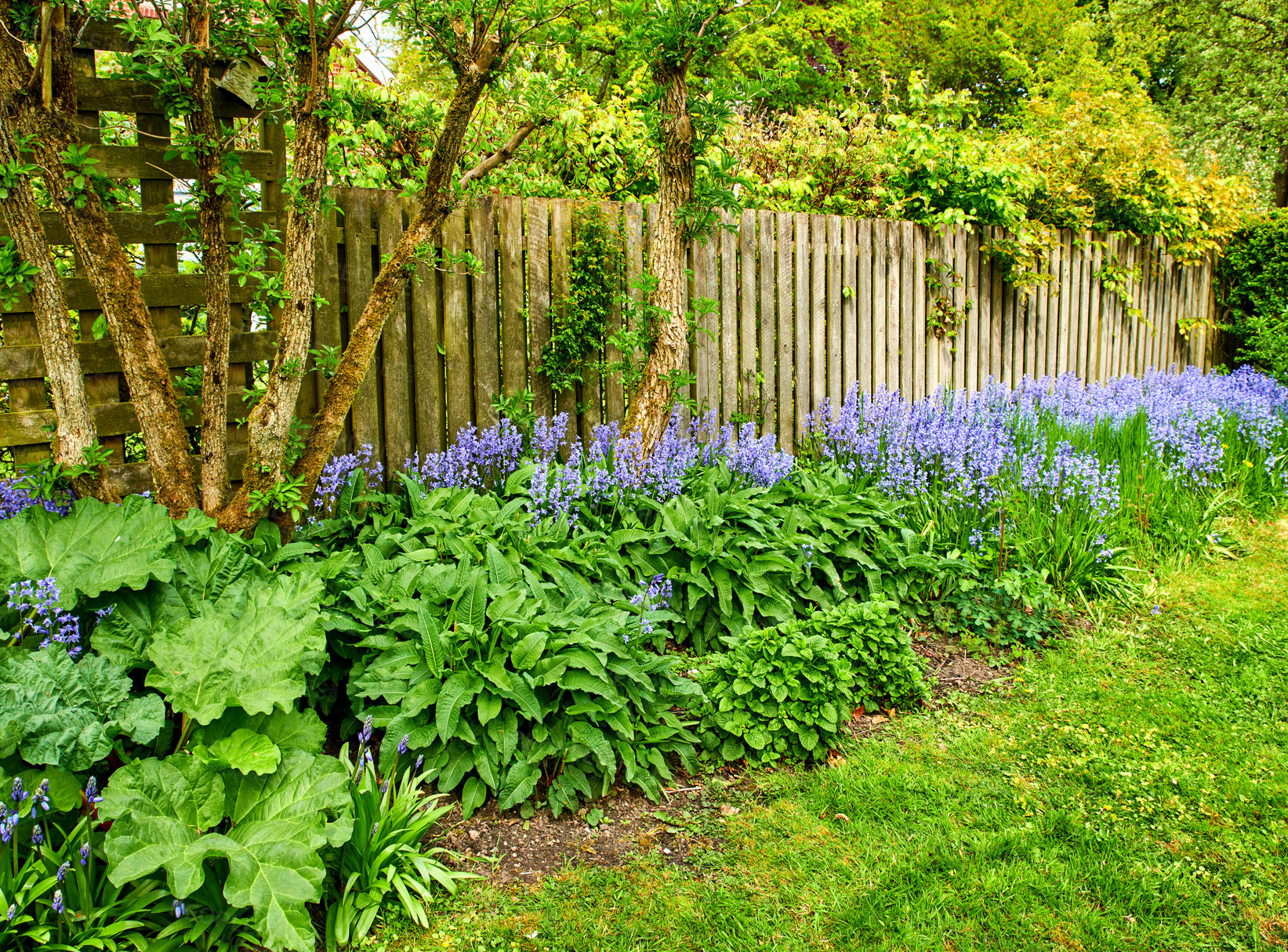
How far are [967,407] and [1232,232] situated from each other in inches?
254

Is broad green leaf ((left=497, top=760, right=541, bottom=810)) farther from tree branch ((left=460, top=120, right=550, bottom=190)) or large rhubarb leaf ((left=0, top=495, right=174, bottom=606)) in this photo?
tree branch ((left=460, top=120, right=550, bottom=190))

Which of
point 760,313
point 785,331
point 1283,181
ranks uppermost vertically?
point 1283,181

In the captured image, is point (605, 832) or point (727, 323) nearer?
point (605, 832)

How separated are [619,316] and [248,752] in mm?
3282

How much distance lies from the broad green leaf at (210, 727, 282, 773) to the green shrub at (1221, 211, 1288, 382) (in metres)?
10.1

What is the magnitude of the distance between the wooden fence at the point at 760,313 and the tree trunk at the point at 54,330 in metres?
1.01

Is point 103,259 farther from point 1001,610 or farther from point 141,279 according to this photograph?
point 1001,610

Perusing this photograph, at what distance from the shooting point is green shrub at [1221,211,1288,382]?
31.6ft

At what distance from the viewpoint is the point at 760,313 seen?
18.5 feet

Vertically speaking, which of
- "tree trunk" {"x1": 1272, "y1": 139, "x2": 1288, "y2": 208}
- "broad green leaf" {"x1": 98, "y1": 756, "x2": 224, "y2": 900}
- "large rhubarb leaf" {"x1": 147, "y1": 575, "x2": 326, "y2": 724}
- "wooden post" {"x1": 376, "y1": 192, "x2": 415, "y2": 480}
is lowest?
"broad green leaf" {"x1": 98, "y1": 756, "x2": 224, "y2": 900}

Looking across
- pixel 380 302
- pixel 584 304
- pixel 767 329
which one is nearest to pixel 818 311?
pixel 767 329

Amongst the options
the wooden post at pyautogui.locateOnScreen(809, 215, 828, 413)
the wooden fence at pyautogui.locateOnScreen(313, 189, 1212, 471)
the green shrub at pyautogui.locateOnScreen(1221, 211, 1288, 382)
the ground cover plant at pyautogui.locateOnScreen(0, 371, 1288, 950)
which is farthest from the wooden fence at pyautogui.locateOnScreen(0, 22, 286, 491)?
the green shrub at pyautogui.locateOnScreen(1221, 211, 1288, 382)

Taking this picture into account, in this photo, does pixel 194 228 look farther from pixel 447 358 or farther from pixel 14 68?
pixel 447 358

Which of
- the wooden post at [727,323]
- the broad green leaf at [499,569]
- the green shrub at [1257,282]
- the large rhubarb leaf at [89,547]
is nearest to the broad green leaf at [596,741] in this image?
the broad green leaf at [499,569]
